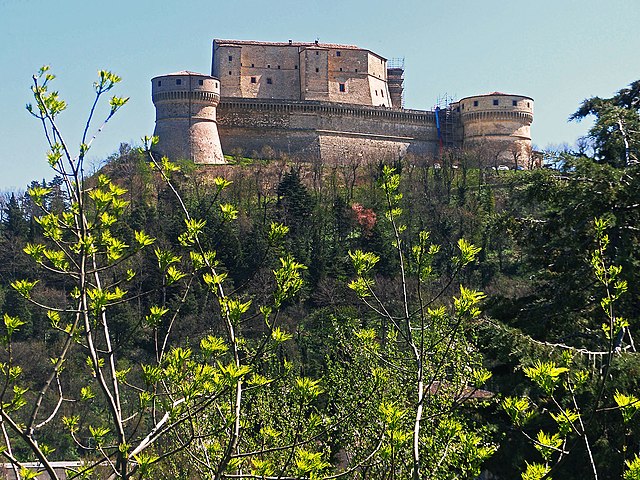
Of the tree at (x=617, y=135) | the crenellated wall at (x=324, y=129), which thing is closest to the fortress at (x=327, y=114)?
the crenellated wall at (x=324, y=129)

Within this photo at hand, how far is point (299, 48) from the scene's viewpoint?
5216 cm

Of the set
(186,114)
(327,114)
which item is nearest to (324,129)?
(327,114)

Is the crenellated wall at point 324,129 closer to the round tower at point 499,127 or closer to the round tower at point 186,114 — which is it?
the round tower at point 186,114

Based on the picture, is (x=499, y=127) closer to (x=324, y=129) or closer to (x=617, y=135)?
(x=324, y=129)

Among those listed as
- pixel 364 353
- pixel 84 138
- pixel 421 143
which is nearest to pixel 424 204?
pixel 421 143

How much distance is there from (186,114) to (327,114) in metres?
8.72

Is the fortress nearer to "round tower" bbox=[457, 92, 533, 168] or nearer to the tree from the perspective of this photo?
"round tower" bbox=[457, 92, 533, 168]

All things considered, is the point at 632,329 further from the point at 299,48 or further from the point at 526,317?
the point at 299,48

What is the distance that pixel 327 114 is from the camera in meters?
50.9

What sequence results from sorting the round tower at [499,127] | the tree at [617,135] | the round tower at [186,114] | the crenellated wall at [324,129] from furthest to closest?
the round tower at [499,127] < the crenellated wall at [324,129] < the round tower at [186,114] < the tree at [617,135]

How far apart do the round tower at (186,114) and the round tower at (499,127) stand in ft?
50.1

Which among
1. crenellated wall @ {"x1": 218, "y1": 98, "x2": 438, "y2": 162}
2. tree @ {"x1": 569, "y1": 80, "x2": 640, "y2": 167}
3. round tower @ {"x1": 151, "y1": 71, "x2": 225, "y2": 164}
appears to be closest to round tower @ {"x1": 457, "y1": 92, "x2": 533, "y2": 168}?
crenellated wall @ {"x1": 218, "y1": 98, "x2": 438, "y2": 162}

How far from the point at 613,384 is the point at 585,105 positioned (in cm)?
734

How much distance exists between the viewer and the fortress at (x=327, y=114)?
49531 millimetres
